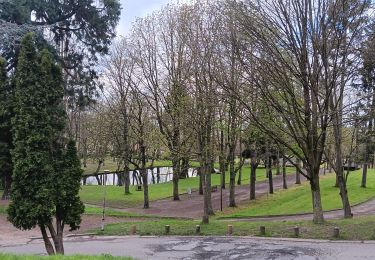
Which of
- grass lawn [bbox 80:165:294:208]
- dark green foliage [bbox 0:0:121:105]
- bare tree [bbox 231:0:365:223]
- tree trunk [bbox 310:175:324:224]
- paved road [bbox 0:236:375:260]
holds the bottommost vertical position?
paved road [bbox 0:236:375:260]

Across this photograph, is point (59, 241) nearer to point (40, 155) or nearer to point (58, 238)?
point (58, 238)

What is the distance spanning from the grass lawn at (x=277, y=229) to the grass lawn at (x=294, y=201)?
8139mm

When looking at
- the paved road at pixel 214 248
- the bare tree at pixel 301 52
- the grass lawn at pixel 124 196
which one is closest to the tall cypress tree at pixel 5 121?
the paved road at pixel 214 248

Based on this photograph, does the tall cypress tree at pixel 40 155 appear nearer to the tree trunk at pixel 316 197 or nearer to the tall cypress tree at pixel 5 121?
the tall cypress tree at pixel 5 121

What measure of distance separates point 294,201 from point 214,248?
64.1ft

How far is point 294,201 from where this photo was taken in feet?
115

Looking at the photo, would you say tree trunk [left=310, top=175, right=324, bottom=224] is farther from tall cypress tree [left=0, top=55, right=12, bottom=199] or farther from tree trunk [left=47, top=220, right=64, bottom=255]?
tall cypress tree [left=0, top=55, right=12, bottom=199]

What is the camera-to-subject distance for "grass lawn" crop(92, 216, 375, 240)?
17.9 metres

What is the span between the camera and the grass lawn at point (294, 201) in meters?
31.5

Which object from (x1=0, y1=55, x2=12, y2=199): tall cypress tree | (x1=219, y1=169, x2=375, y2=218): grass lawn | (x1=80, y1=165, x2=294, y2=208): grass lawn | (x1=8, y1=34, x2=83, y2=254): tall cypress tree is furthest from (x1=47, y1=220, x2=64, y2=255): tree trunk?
(x1=80, y1=165, x2=294, y2=208): grass lawn

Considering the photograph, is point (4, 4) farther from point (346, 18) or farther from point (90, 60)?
point (346, 18)

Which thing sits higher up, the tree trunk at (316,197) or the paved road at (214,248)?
the tree trunk at (316,197)

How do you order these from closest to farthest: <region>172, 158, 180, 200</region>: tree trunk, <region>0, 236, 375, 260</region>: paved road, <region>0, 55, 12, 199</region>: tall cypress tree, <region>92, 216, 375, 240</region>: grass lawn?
<region>0, 55, 12, 199</region>: tall cypress tree → <region>0, 236, 375, 260</region>: paved road → <region>92, 216, 375, 240</region>: grass lawn → <region>172, 158, 180, 200</region>: tree trunk

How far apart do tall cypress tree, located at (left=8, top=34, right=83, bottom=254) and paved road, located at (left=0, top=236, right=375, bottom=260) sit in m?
4.29
